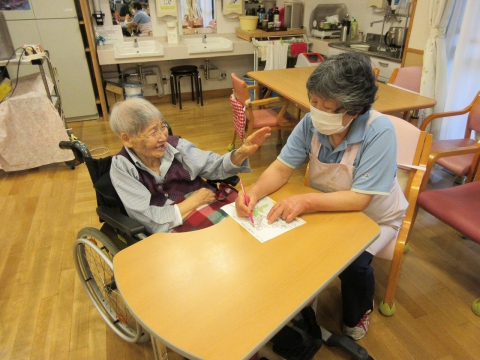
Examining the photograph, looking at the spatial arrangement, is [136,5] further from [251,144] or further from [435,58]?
[251,144]

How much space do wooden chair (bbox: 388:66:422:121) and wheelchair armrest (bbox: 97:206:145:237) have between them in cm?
266

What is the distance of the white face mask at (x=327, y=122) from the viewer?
119 centimetres

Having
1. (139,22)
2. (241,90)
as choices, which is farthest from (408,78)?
(139,22)

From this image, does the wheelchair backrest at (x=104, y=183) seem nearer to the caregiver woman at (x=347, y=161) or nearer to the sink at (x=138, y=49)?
the caregiver woman at (x=347, y=161)

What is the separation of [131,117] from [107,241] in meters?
0.53

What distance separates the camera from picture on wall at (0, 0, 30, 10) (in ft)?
11.7

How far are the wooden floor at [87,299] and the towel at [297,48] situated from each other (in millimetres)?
2527

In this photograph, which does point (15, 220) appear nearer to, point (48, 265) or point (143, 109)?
point (48, 265)

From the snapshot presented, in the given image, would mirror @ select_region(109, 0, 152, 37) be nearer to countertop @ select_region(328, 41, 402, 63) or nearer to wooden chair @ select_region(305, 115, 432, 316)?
countertop @ select_region(328, 41, 402, 63)

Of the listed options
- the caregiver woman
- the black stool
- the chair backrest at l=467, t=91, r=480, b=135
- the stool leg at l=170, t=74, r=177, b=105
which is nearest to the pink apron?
the caregiver woman

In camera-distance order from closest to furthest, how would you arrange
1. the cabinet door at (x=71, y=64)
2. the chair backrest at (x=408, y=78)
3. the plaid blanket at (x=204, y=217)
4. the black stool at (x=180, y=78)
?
1. the plaid blanket at (x=204, y=217)
2. the chair backrest at (x=408, y=78)
3. the cabinet door at (x=71, y=64)
4. the black stool at (x=180, y=78)

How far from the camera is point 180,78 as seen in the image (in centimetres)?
493

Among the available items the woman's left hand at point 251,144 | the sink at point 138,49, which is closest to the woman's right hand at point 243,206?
the woman's left hand at point 251,144

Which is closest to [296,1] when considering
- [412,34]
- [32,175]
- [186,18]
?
[186,18]
